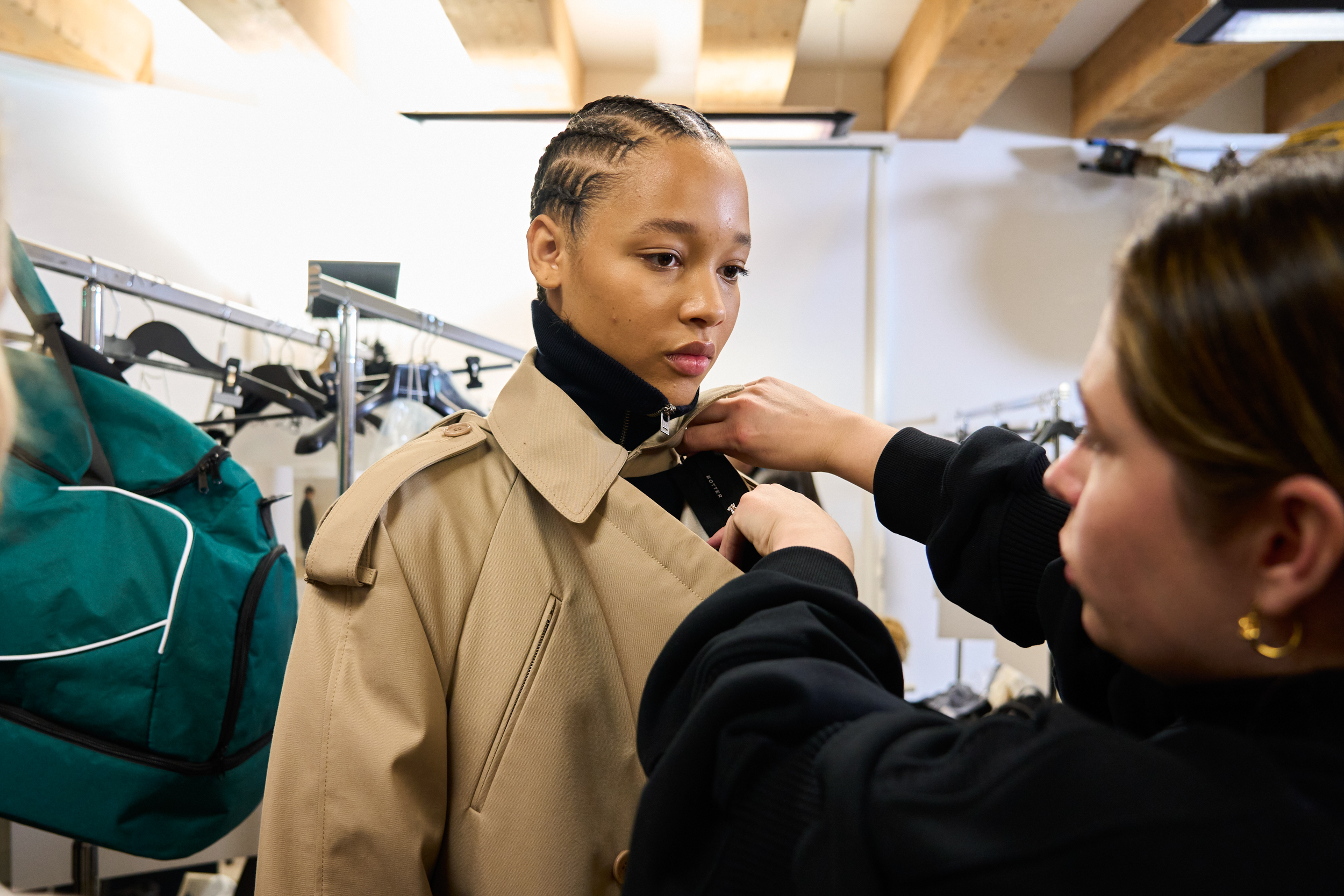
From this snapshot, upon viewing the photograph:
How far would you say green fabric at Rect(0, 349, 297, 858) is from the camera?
1117 mm

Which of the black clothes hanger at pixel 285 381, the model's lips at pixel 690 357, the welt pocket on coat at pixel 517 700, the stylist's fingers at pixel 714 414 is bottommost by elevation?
the welt pocket on coat at pixel 517 700

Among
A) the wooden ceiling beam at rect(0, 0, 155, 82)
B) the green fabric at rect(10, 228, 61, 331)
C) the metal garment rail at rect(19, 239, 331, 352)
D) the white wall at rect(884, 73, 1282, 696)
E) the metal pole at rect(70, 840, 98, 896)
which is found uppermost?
the wooden ceiling beam at rect(0, 0, 155, 82)

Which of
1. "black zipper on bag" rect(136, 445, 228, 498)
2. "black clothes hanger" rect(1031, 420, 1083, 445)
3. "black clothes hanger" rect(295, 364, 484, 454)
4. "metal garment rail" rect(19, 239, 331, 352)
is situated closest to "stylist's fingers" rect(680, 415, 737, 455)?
"black zipper on bag" rect(136, 445, 228, 498)

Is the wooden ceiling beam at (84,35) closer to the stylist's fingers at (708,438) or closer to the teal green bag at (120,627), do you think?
the teal green bag at (120,627)

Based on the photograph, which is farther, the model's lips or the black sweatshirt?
the model's lips

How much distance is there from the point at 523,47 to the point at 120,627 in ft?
9.40

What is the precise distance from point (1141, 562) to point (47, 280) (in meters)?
3.66

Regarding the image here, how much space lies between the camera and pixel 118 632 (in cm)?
118

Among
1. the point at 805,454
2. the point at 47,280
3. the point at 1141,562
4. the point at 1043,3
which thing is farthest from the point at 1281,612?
the point at 47,280

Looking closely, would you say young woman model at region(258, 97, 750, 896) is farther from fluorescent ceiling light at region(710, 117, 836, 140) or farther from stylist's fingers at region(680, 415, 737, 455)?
fluorescent ceiling light at region(710, 117, 836, 140)

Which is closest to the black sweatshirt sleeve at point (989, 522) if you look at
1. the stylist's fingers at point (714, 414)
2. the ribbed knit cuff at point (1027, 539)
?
the ribbed knit cuff at point (1027, 539)

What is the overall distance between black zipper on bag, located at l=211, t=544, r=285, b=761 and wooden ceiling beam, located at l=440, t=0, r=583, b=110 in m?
2.45

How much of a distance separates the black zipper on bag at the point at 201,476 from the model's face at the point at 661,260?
31.4 inches

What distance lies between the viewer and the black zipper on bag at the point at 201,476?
1.30m
